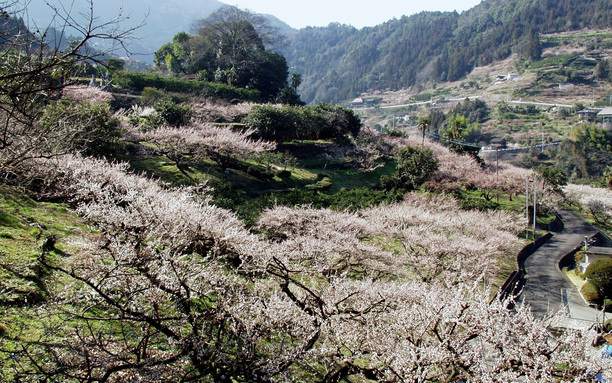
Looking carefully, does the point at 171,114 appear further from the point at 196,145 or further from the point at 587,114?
the point at 587,114

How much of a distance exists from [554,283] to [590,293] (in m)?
2.54

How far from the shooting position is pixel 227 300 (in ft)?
21.6

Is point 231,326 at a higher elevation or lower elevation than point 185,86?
lower

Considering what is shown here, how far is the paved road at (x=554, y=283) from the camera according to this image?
1919 cm

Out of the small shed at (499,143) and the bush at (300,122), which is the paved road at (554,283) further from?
the small shed at (499,143)

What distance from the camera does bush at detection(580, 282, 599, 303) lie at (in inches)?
819

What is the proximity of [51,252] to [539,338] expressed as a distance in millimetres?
10233

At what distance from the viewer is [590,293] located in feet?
68.9

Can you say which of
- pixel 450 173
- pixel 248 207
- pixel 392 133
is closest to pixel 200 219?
pixel 248 207

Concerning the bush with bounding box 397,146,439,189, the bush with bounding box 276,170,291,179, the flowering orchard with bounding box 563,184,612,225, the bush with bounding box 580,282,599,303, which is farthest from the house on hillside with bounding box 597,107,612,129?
the bush with bounding box 276,170,291,179

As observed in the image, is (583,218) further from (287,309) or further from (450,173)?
(287,309)

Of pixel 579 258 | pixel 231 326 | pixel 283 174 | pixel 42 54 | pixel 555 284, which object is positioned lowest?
pixel 555 284

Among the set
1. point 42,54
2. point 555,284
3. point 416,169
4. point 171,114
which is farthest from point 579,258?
point 42,54

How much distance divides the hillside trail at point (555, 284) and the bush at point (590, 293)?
33 cm
